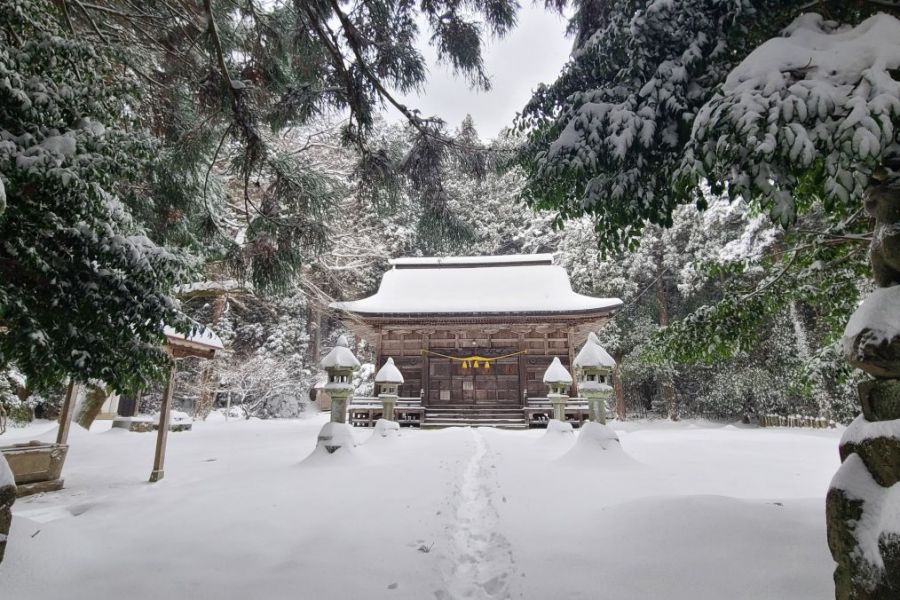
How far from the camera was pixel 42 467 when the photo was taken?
19.4 feet

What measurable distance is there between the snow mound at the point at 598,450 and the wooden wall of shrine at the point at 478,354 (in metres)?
9.08

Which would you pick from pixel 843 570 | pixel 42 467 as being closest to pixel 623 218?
pixel 843 570

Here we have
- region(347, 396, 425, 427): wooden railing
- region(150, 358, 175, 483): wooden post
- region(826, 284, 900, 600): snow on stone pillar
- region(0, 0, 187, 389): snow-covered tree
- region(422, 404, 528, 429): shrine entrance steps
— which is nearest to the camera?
region(826, 284, 900, 600): snow on stone pillar

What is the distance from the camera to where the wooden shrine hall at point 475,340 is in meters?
15.2

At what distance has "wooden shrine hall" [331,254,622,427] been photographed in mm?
15180

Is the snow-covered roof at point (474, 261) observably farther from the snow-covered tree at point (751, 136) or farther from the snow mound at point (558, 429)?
the snow-covered tree at point (751, 136)

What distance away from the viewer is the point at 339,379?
7.95 meters

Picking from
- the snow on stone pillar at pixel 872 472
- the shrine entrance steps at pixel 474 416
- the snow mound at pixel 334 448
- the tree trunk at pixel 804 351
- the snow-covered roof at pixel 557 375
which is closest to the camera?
the snow on stone pillar at pixel 872 472

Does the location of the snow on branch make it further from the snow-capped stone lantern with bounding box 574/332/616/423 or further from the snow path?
the snow-capped stone lantern with bounding box 574/332/616/423

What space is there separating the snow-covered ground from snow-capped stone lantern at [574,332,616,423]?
1.50 metres

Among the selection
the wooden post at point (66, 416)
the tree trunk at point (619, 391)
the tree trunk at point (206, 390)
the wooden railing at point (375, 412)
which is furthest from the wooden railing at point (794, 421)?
the tree trunk at point (206, 390)

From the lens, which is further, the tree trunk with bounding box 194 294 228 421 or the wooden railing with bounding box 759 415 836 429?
the tree trunk with bounding box 194 294 228 421

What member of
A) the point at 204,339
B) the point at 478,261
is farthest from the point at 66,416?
the point at 478,261

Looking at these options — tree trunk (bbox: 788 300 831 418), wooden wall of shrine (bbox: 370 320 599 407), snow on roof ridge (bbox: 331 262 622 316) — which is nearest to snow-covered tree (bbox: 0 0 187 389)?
snow on roof ridge (bbox: 331 262 622 316)
